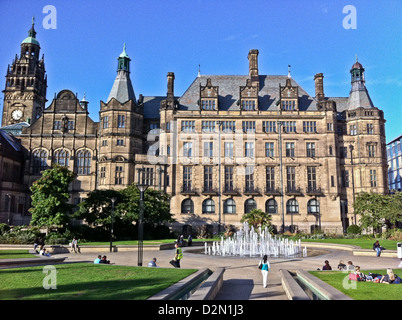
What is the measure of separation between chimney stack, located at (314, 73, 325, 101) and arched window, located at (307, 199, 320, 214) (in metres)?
17.0

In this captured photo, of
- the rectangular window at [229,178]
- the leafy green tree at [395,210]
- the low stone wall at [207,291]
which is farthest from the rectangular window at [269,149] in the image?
the low stone wall at [207,291]

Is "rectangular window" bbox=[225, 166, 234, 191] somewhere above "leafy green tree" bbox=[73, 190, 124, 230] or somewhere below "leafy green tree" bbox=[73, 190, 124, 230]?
above

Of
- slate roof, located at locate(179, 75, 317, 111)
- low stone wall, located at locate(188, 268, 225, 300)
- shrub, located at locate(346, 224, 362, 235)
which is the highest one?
slate roof, located at locate(179, 75, 317, 111)

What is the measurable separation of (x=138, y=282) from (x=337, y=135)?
161 feet

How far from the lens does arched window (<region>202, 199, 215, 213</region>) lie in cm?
5181

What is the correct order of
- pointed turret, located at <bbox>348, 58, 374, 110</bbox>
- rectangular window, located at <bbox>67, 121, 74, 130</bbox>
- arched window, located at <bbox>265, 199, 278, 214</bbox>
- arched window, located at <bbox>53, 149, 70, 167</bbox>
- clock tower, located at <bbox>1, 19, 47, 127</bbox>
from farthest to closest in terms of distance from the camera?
clock tower, located at <bbox>1, 19, 47, 127</bbox> → rectangular window, located at <bbox>67, 121, 74, 130</bbox> → pointed turret, located at <bbox>348, 58, 374, 110</bbox> → arched window, located at <bbox>53, 149, 70, 167</bbox> → arched window, located at <bbox>265, 199, 278, 214</bbox>

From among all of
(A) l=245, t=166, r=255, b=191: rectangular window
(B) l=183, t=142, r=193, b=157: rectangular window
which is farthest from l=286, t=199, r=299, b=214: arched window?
(B) l=183, t=142, r=193, b=157: rectangular window

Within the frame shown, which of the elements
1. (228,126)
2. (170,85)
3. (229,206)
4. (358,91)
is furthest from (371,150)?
(170,85)

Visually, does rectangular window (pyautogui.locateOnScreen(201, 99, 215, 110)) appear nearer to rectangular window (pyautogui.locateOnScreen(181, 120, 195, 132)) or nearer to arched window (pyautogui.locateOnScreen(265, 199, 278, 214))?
rectangular window (pyautogui.locateOnScreen(181, 120, 195, 132))

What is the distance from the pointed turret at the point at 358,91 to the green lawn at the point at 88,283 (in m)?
52.4

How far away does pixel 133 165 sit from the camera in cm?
5181

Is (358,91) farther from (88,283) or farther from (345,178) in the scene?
(88,283)

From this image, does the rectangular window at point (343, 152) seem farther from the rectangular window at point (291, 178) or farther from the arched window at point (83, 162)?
the arched window at point (83, 162)
